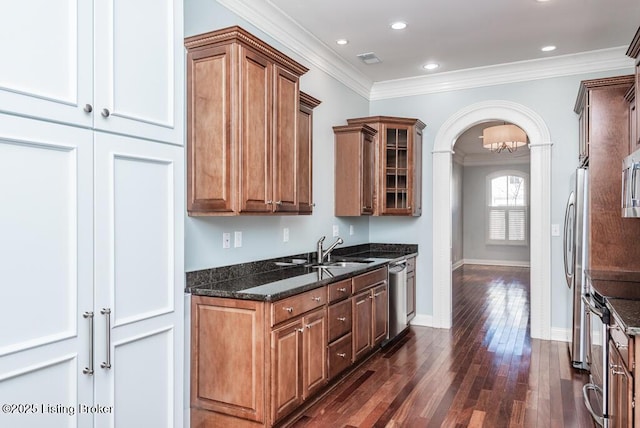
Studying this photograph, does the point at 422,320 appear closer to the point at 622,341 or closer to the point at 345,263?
the point at 345,263

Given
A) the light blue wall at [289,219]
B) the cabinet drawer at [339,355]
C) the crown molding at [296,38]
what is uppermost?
the crown molding at [296,38]

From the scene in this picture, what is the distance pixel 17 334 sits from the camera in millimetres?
1464

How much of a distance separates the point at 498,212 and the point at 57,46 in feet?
36.7

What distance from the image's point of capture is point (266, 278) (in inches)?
125

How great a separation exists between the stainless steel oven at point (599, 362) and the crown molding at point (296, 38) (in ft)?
9.94

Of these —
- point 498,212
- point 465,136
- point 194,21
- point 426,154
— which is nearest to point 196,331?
point 194,21

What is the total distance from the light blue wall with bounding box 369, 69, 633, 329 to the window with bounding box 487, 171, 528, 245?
260 inches

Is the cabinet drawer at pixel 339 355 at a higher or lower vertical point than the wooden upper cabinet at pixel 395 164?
lower

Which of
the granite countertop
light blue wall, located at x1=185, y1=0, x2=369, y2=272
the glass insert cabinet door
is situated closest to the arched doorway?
the glass insert cabinet door

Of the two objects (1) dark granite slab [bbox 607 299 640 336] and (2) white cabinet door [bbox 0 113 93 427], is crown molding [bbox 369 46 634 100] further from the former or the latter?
(2) white cabinet door [bbox 0 113 93 427]

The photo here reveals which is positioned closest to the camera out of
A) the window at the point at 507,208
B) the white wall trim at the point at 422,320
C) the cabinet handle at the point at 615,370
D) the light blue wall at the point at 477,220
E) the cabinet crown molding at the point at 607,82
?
the cabinet handle at the point at 615,370

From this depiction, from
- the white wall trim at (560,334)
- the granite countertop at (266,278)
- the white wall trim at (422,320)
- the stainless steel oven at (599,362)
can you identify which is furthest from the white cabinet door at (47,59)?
the white wall trim at (560,334)

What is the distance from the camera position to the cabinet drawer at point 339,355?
3.32 metres

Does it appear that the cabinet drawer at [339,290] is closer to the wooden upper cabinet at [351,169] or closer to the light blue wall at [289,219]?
the light blue wall at [289,219]
